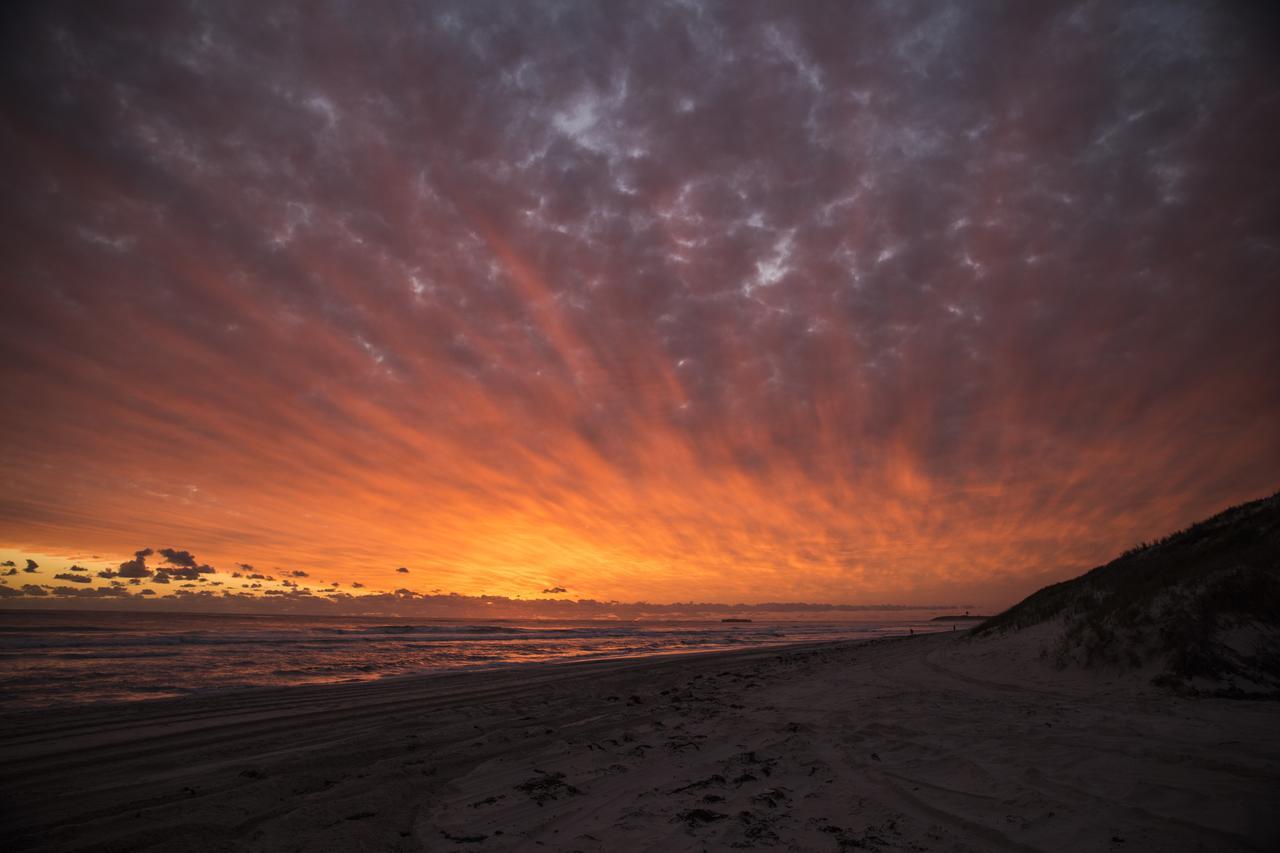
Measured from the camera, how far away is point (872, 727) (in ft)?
29.0

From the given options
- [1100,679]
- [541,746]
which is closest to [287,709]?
[541,746]

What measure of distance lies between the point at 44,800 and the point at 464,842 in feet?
18.9

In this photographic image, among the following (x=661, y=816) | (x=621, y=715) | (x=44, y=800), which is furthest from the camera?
(x=621, y=715)

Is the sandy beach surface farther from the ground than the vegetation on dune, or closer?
closer

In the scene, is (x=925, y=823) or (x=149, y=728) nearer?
(x=925, y=823)

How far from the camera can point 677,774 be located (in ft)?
22.9

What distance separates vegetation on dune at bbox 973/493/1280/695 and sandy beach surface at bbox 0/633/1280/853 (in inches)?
40.4

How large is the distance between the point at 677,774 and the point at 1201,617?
11.3 metres

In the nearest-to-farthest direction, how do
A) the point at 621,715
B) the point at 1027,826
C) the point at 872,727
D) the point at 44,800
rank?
the point at 1027,826, the point at 44,800, the point at 872,727, the point at 621,715

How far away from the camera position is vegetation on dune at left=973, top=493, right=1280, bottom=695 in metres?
9.55

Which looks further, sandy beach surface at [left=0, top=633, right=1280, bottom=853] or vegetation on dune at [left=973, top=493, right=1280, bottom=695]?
vegetation on dune at [left=973, top=493, right=1280, bottom=695]

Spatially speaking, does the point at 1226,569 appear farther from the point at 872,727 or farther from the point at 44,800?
the point at 44,800

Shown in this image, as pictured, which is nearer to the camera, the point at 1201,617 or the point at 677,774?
the point at 677,774

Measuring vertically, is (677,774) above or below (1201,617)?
below
